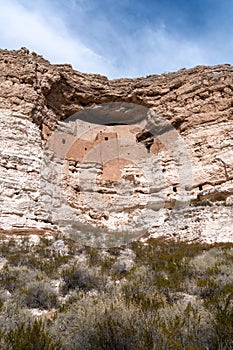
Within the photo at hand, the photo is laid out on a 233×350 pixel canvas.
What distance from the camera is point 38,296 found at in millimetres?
5023

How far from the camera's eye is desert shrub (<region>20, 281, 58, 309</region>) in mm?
4852

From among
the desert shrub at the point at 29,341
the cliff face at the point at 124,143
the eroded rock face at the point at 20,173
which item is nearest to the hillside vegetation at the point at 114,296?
the desert shrub at the point at 29,341

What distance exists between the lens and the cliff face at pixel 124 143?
10.8m

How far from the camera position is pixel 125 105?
17359 millimetres

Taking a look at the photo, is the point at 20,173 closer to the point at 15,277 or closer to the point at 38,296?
the point at 15,277

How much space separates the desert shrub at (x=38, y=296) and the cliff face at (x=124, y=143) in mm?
5018

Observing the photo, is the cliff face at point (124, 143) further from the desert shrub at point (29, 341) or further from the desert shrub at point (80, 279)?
the desert shrub at point (29, 341)

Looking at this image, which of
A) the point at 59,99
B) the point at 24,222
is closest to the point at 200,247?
the point at 24,222

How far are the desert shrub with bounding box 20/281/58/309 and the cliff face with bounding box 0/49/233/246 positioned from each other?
5.02 meters

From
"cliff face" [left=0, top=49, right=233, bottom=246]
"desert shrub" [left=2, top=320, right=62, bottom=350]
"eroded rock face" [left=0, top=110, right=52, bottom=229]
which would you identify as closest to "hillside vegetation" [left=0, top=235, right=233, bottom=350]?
"desert shrub" [left=2, top=320, right=62, bottom=350]

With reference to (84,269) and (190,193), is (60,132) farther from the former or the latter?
(84,269)

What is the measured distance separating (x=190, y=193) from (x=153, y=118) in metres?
4.84

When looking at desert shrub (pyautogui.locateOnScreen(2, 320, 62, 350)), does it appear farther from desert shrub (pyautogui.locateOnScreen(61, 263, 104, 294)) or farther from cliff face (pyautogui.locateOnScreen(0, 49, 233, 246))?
cliff face (pyautogui.locateOnScreen(0, 49, 233, 246))

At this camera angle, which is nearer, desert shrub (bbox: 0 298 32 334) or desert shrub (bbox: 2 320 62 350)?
desert shrub (bbox: 2 320 62 350)
